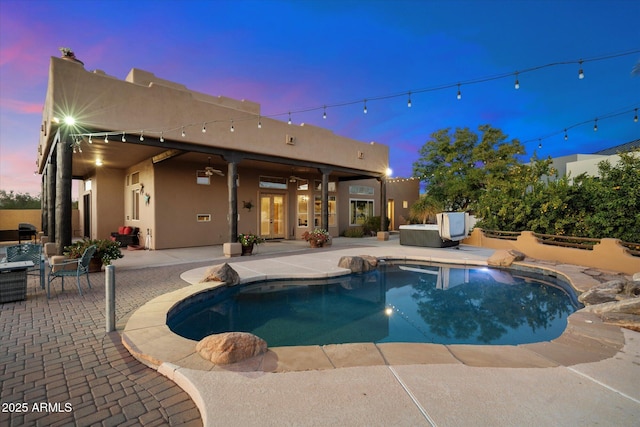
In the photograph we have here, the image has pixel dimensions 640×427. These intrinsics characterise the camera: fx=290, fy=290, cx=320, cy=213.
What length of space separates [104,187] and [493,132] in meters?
20.0

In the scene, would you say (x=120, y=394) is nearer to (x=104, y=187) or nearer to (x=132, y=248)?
(x=132, y=248)

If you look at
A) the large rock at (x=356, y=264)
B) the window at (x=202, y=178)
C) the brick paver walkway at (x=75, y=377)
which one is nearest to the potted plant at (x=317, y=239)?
the large rock at (x=356, y=264)

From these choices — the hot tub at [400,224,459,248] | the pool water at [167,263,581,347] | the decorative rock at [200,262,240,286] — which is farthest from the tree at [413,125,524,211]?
the decorative rock at [200,262,240,286]

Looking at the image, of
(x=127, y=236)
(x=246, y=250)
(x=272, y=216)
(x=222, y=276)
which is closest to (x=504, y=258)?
(x=222, y=276)

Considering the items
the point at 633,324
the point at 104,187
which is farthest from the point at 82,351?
the point at 104,187

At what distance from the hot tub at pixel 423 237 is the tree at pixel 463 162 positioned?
602cm

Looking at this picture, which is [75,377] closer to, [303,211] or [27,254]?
[27,254]

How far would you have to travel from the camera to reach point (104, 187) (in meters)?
12.2

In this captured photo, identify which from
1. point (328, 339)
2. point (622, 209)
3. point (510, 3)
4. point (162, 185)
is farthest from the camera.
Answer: point (162, 185)

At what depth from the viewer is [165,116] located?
774 cm

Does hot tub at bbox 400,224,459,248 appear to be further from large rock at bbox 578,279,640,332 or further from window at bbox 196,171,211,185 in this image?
window at bbox 196,171,211,185

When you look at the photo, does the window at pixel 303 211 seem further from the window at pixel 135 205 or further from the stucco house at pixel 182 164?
the window at pixel 135 205

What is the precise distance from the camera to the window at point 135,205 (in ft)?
36.9

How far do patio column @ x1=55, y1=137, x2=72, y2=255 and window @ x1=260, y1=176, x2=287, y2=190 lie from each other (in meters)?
7.08
